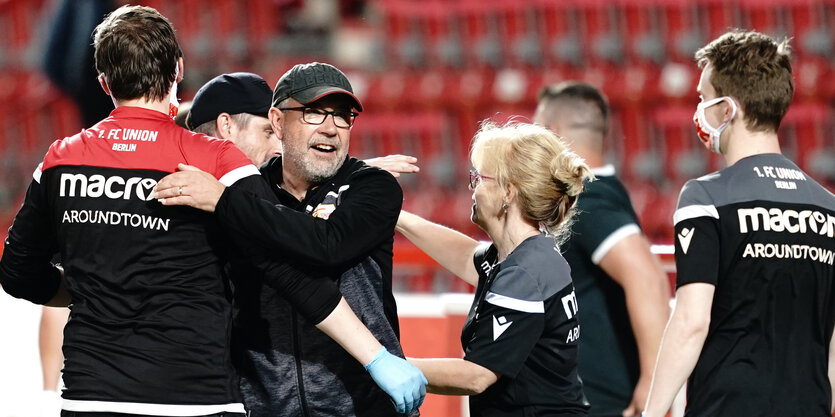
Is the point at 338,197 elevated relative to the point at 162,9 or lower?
lower

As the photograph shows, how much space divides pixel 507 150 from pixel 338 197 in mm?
440

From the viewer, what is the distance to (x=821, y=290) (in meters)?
2.75

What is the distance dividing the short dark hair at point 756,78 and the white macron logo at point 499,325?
853 millimetres

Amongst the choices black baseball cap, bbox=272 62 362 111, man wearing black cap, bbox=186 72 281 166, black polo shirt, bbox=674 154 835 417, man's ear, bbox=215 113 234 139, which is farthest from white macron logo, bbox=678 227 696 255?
man's ear, bbox=215 113 234 139

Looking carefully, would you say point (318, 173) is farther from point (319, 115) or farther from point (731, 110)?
point (731, 110)

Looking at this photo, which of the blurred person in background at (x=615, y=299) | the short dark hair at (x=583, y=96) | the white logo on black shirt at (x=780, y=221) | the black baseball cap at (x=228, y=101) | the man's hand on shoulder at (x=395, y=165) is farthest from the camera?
the short dark hair at (x=583, y=96)

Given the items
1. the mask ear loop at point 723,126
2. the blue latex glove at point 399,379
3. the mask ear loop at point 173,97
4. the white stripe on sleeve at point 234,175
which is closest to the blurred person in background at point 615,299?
the mask ear loop at point 723,126

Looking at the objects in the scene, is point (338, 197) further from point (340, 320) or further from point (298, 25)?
point (298, 25)

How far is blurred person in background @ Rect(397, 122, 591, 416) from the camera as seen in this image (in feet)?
8.36

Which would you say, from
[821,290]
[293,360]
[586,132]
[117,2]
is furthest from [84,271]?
[117,2]

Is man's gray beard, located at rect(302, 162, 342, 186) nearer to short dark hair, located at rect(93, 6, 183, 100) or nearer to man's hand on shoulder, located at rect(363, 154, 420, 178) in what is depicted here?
man's hand on shoulder, located at rect(363, 154, 420, 178)

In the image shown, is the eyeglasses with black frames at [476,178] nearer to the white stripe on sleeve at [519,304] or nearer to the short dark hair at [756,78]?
the white stripe on sleeve at [519,304]

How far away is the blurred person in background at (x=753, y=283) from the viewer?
271cm

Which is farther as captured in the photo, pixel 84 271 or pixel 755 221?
pixel 755 221
